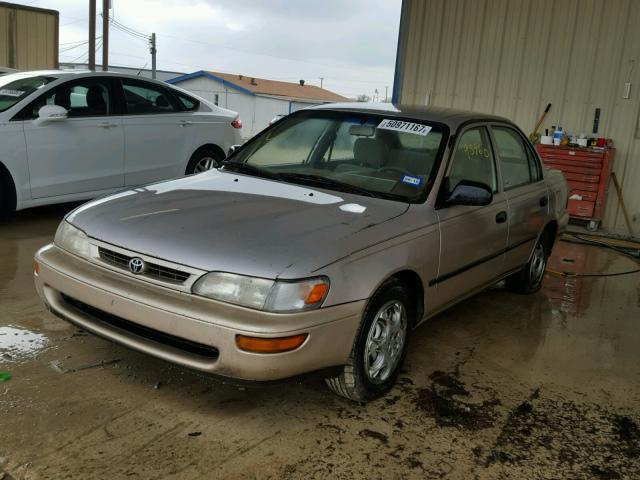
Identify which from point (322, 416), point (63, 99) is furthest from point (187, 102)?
point (322, 416)

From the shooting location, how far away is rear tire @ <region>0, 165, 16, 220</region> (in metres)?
6.13

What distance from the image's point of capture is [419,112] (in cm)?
426

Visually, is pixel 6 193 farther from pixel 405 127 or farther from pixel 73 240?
pixel 405 127

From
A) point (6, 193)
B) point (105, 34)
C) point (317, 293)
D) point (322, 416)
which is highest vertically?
point (105, 34)

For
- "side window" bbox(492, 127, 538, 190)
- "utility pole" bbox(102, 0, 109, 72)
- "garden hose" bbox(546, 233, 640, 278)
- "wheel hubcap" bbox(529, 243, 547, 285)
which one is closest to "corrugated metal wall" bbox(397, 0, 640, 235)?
"garden hose" bbox(546, 233, 640, 278)

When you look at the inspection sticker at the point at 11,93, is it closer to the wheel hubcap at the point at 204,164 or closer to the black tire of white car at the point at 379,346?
the wheel hubcap at the point at 204,164

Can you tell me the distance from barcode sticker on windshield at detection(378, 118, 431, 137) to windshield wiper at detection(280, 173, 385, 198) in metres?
0.56

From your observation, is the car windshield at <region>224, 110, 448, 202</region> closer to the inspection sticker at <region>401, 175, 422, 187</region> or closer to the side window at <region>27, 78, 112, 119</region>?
the inspection sticker at <region>401, 175, 422, 187</region>

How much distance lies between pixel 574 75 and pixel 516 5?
52.3 inches

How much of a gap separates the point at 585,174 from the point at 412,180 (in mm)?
5648

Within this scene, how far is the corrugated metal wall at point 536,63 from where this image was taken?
854 cm

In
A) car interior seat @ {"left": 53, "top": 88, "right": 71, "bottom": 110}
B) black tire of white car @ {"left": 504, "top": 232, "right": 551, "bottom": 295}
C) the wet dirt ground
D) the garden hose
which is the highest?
car interior seat @ {"left": 53, "top": 88, "right": 71, "bottom": 110}

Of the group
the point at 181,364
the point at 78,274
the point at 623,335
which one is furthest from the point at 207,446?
the point at 623,335

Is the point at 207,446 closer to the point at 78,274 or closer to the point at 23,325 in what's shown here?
the point at 78,274
